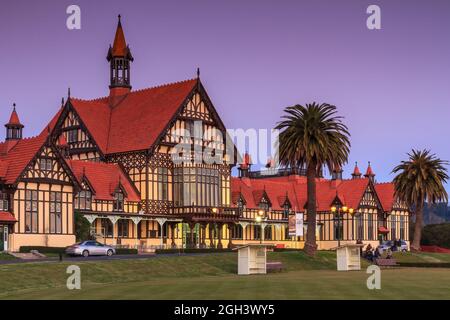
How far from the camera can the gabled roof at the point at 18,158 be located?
3120 inches

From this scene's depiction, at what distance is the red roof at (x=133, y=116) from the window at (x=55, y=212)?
15246mm

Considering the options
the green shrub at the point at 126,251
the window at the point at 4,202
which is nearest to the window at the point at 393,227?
the green shrub at the point at 126,251

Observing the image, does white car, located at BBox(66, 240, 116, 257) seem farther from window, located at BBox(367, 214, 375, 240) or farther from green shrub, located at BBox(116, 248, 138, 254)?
window, located at BBox(367, 214, 375, 240)

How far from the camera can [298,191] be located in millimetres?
126250

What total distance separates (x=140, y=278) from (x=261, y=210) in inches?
2343

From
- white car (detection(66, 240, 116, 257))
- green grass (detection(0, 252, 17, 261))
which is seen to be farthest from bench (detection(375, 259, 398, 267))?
green grass (detection(0, 252, 17, 261))

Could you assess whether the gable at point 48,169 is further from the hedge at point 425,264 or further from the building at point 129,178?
the hedge at point 425,264

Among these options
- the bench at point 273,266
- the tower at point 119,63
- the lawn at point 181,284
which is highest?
the tower at point 119,63

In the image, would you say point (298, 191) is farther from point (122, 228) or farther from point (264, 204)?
point (122, 228)

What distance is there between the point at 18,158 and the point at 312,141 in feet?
83.5

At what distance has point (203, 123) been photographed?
10125cm
